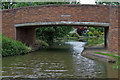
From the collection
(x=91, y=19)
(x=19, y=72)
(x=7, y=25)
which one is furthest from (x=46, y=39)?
(x=19, y=72)

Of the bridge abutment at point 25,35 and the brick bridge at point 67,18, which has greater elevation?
the brick bridge at point 67,18

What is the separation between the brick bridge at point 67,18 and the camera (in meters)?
14.1

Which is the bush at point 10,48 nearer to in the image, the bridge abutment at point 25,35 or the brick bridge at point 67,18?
the brick bridge at point 67,18

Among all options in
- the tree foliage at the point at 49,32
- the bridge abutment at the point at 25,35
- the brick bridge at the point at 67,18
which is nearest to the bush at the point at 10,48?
the brick bridge at the point at 67,18

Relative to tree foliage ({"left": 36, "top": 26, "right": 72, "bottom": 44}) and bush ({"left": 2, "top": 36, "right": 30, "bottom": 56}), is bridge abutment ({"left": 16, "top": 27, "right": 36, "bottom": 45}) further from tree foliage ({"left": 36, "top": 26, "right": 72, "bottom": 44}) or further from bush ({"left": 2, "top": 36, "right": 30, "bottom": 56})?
bush ({"left": 2, "top": 36, "right": 30, "bottom": 56})

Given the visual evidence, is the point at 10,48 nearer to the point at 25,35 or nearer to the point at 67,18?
the point at 67,18

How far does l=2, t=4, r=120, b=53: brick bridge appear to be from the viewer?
46.2 feet

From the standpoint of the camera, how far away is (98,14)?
1460 centimetres

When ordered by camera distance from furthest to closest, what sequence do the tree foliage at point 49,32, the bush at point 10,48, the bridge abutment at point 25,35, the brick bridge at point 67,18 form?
the tree foliage at point 49,32
the bridge abutment at point 25,35
the brick bridge at point 67,18
the bush at point 10,48

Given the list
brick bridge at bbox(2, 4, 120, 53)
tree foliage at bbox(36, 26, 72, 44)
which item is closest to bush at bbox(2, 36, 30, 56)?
brick bridge at bbox(2, 4, 120, 53)

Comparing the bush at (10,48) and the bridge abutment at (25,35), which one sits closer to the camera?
the bush at (10,48)

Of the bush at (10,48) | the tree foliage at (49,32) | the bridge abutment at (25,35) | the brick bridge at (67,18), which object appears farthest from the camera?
the tree foliage at (49,32)

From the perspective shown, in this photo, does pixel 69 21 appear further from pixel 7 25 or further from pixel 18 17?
pixel 7 25

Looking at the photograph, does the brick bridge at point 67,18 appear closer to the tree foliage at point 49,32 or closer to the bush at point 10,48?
the bush at point 10,48
